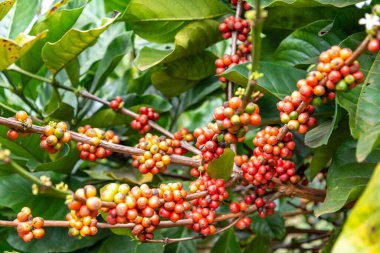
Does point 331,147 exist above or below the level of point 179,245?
above

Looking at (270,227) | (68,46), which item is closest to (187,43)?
(68,46)

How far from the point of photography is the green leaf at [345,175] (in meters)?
1.14

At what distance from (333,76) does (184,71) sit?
0.78 metres

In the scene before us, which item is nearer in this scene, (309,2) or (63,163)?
(309,2)

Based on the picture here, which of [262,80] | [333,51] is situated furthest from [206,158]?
[333,51]

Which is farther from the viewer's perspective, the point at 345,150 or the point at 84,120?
the point at 84,120

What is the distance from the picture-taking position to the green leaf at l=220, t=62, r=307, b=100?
4.11 ft

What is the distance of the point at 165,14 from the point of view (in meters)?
1.52

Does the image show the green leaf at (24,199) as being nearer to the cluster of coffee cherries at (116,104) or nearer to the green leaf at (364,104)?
the cluster of coffee cherries at (116,104)

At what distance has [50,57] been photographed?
4.93 feet

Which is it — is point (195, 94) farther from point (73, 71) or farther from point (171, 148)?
point (171, 148)

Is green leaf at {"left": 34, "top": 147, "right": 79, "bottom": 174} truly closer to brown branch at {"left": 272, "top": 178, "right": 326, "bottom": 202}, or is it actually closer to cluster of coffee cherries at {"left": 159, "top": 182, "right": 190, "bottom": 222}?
cluster of coffee cherries at {"left": 159, "top": 182, "right": 190, "bottom": 222}

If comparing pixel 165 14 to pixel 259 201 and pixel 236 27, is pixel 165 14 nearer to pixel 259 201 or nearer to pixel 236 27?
pixel 236 27

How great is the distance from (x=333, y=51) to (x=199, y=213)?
0.53 m
